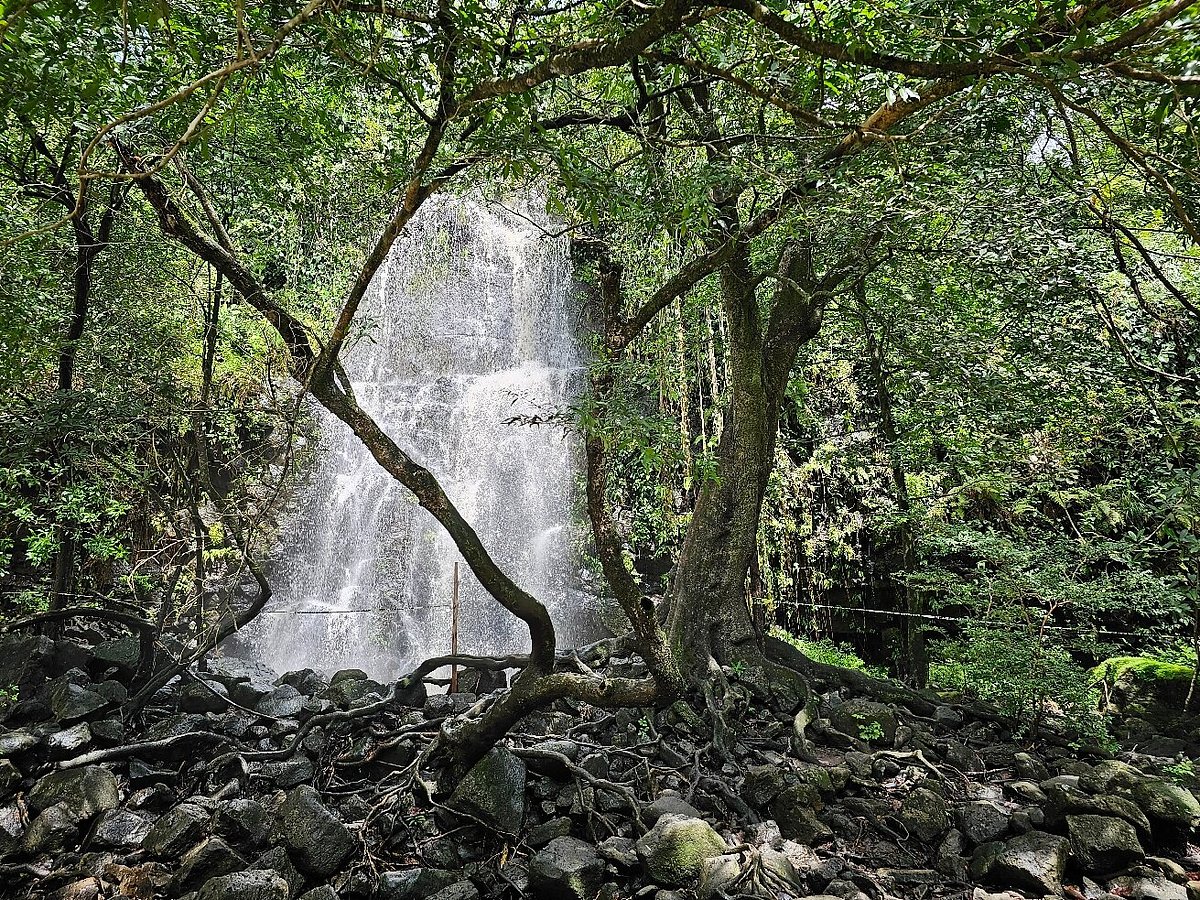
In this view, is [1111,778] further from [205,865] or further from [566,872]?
[205,865]

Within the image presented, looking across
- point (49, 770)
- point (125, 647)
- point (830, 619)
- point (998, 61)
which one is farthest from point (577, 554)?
point (998, 61)

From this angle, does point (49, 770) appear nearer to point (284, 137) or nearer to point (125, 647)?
point (125, 647)

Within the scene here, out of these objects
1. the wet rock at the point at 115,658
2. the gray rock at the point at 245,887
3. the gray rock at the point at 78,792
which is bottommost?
the gray rock at the point at 245,887

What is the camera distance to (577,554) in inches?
412

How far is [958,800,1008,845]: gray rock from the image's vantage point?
3385 millimetres

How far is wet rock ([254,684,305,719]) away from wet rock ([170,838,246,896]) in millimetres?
1649

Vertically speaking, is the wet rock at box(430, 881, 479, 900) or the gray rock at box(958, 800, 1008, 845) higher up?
the gray rock at box(958, 800, 1008, 845)

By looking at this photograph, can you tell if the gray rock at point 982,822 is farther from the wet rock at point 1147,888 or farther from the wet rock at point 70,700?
the wet rock at point 70,700

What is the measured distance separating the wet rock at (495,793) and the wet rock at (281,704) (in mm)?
1826

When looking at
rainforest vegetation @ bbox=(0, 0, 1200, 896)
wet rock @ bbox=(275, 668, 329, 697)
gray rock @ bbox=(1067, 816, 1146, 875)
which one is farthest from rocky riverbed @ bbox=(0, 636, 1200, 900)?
wet rock @ bbox=(275, 668, 329, 697)

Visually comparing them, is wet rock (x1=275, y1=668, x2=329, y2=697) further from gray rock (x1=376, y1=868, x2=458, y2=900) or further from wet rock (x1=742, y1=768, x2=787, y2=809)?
wet rock (x1=742, y1=768, x2=787, y2=809)

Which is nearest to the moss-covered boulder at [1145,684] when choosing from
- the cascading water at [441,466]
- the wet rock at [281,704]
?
the wet rock at [281,704]

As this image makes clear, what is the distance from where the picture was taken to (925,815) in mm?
3516

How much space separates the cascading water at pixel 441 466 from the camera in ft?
32.9
